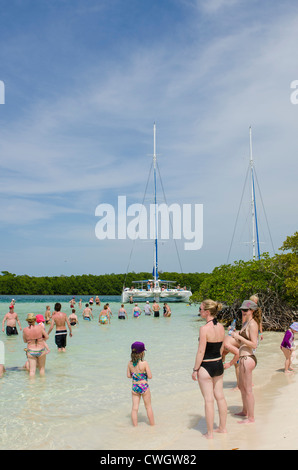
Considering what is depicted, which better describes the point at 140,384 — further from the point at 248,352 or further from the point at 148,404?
the point at 248,352

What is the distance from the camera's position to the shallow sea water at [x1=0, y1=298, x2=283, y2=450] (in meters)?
6.43

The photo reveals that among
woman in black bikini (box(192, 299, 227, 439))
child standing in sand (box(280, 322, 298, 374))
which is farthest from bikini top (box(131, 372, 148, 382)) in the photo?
child standing in sand (box(280, 322, 298, 374))

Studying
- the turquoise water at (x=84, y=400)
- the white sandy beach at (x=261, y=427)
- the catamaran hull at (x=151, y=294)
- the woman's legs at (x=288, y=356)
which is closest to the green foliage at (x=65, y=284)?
the catamaran hull at (x=151, y=294)

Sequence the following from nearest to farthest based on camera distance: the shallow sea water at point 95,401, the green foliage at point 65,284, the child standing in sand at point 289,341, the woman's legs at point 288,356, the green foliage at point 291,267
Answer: the shallow sea water at point 95,401 < the child standing in sand at point 289,341 < the woman's legs at point 288,356 < the green foliage at point 291,267 < the green foliage at point 65,284

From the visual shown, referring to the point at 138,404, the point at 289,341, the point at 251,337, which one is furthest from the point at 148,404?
the point at 289,341

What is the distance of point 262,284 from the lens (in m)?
22.2

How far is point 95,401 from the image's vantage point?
8797mm

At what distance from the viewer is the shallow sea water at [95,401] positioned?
6434 mm

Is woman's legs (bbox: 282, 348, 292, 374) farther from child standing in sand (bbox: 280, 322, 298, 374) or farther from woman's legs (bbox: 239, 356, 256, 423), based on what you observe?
woman's legs (bbox: 239, 356, 256, 423)

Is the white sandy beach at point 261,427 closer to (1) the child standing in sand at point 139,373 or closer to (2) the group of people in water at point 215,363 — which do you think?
(2) the group of people in water at point 215,363
